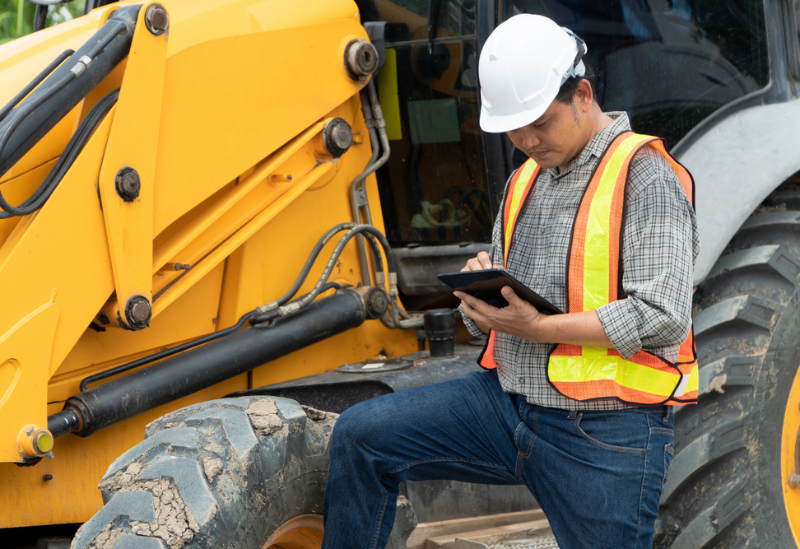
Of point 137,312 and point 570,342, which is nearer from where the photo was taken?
point 570,342

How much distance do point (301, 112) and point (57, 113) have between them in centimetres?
81

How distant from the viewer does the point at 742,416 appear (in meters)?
2.53

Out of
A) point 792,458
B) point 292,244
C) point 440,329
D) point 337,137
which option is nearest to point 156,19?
point 337,137

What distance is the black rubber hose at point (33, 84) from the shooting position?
2008mm

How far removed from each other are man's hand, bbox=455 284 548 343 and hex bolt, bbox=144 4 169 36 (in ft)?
3.48

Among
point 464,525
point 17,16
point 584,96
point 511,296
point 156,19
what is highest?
point 17,16

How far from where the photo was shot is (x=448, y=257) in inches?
123

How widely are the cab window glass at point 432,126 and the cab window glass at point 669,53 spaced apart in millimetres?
310

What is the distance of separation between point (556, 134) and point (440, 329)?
1.05m

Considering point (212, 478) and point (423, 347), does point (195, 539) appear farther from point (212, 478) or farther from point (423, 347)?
point (423, 347)

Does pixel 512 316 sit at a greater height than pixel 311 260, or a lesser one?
lesser

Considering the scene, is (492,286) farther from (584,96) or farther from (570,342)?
(584,96)

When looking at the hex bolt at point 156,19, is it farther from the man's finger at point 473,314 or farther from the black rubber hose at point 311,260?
the man's finger at point 473,314

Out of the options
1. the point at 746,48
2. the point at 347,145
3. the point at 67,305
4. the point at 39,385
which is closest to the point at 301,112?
the point at 347,145
